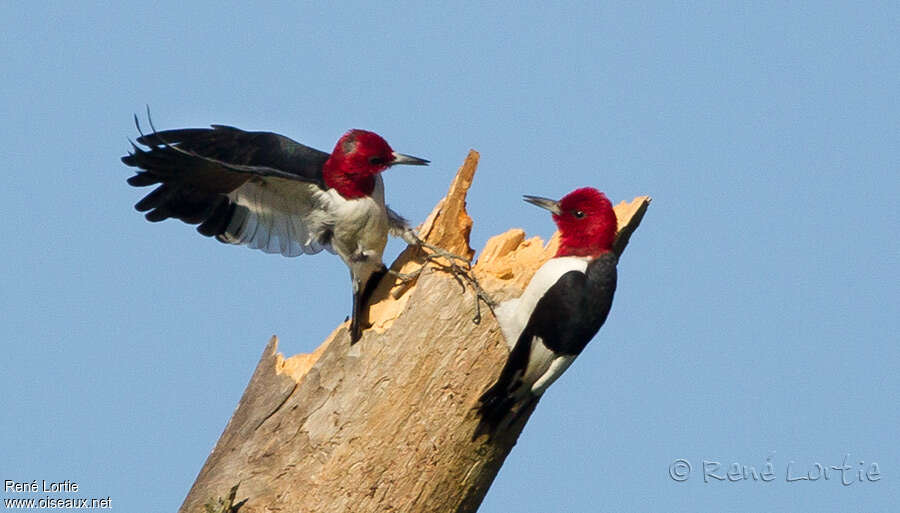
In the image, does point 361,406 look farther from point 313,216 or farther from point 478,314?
point 313,216

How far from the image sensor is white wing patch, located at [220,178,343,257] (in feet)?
20.1

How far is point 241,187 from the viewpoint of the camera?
629 cm

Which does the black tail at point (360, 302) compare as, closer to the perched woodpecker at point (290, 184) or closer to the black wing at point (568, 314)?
the perched woodpecker at point (290, 184)

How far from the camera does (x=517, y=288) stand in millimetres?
5418

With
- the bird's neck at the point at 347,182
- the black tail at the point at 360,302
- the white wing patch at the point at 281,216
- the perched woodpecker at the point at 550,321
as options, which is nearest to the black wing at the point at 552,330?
the perched woodpecker at the point at 550,321

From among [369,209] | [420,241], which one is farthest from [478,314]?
[369,209]

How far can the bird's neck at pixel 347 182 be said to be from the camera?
5988 millimetres

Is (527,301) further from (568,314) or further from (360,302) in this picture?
(360,302)

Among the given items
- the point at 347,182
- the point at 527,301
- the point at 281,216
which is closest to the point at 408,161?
the point at 347,182

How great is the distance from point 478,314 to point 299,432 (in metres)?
1.16

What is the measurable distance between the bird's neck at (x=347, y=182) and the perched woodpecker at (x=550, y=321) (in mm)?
1242

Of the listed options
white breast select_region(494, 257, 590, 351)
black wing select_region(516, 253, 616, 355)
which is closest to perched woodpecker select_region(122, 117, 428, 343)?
white breast select_region(494, 257, 590, 351)

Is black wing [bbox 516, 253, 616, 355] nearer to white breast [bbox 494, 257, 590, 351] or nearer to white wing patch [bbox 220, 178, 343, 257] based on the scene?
white breast [bbox 494, 257, 590, 351]

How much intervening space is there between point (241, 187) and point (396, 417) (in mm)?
1911
